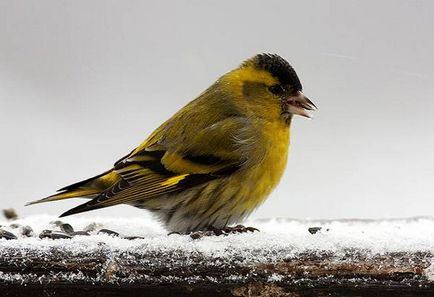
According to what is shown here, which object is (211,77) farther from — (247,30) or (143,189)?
(143,189)

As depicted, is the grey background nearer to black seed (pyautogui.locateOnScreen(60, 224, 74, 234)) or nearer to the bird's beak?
the bird's beak

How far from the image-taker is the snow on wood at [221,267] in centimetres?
379

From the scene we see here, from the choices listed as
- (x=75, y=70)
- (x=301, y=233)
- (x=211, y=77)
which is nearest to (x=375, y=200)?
(x=211, y=77)

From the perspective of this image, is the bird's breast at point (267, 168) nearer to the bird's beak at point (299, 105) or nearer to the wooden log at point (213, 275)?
the bird's beak at point (299, 105)

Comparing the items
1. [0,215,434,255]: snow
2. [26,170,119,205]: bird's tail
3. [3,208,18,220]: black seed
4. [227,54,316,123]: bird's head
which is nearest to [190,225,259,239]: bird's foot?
[0,215,434,255]: snow

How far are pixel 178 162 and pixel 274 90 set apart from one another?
0.74 m

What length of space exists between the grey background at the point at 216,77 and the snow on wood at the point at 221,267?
469 cm

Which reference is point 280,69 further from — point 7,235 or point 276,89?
point 7,235

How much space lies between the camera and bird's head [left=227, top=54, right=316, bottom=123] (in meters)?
5.31

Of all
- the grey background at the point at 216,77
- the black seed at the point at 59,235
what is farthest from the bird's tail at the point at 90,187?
the grey background at the point at 216,77

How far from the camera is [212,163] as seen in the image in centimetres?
505

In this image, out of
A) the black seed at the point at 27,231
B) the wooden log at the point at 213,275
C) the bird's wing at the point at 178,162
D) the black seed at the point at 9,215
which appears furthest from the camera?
the black seed at the point at 9,215

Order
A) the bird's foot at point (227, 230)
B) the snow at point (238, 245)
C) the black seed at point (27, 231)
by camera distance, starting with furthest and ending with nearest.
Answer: the black seed at point (27, 231)
the bird's foot at point (227, 230)
the snow at point (238, 245)

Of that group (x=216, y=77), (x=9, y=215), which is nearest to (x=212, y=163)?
(x=9, y=215)
